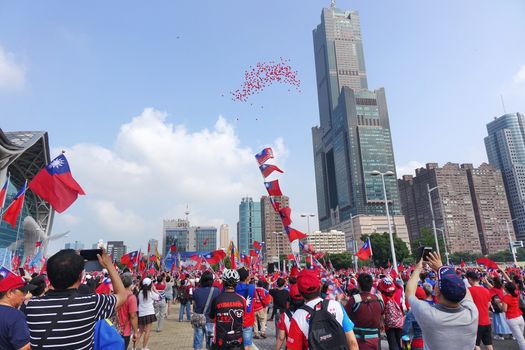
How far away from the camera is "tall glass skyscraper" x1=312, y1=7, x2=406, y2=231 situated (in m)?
142

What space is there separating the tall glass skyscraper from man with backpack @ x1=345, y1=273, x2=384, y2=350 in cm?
11453

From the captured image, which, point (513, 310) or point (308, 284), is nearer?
point (308, 284)

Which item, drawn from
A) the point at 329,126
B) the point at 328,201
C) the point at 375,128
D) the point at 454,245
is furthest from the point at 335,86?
the point at 454,245

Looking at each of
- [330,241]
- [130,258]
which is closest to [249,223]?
[330,241]

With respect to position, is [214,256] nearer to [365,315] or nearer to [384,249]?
[365,315]

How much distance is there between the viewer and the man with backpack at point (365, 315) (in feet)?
17.6

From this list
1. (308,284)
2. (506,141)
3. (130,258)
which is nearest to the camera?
(308,284)

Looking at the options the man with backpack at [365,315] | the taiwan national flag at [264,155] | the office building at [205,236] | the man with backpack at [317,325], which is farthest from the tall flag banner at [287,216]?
the office building at [205,236]

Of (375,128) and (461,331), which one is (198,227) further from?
(461,331)

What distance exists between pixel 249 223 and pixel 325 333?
18225 cm

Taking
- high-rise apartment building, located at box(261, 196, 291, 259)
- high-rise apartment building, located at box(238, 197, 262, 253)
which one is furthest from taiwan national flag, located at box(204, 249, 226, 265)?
high-rise apartment building, located at box(238, 197, 262, 253)

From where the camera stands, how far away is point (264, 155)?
14273mm

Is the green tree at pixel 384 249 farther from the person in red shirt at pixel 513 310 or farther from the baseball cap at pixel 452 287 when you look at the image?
the baseball cap at pixel 452 287

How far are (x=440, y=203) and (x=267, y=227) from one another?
7422cm
